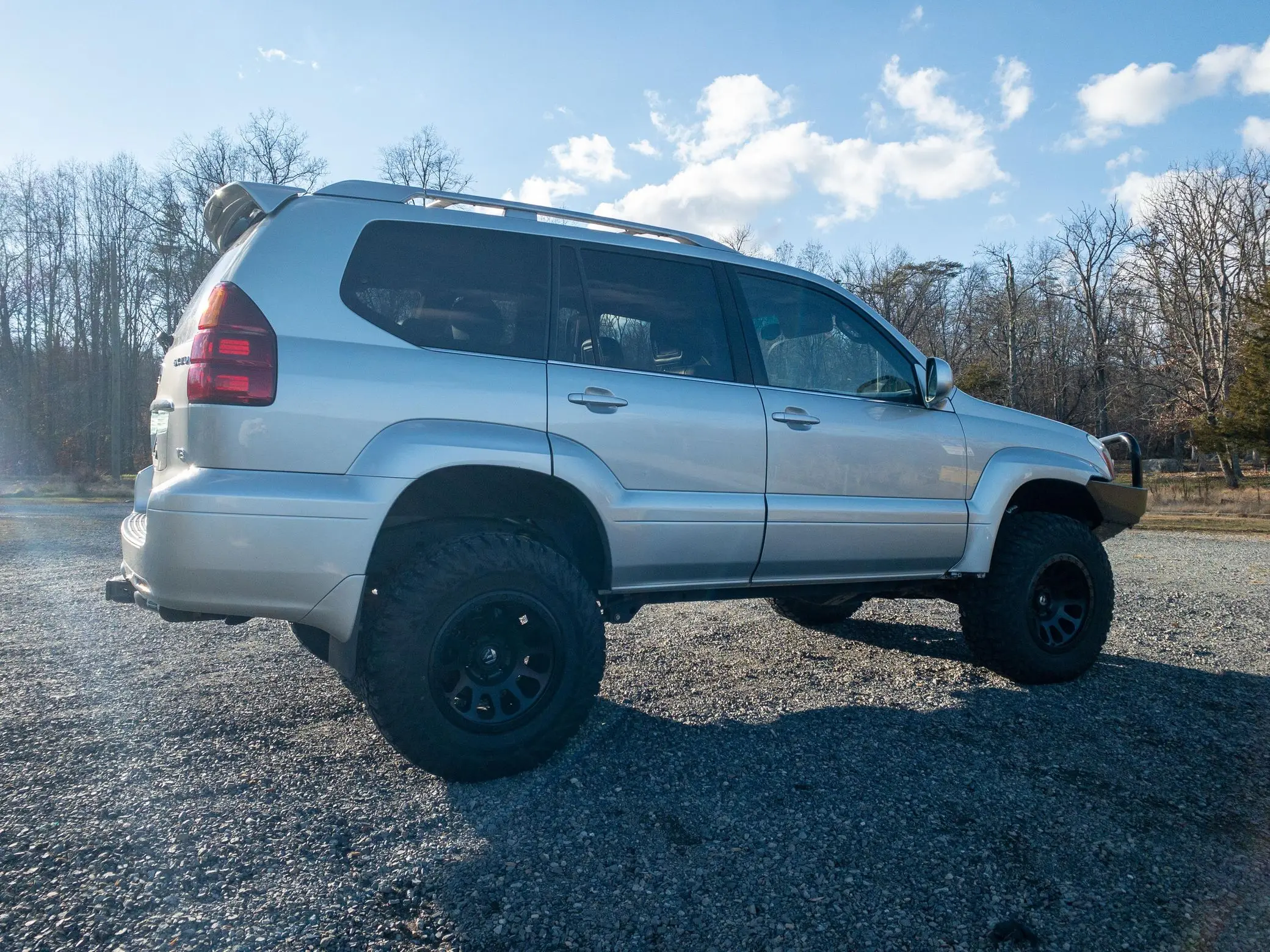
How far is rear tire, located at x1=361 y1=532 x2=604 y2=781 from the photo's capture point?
9.12 ft

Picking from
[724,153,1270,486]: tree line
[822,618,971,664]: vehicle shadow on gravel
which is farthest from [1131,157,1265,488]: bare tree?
[822,618,971,664]: vehicle shadow on gravel

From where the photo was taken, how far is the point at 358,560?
9.01ft

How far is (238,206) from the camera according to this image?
3.36m

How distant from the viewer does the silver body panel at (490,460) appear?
8.70 feet

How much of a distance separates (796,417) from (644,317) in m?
0.80

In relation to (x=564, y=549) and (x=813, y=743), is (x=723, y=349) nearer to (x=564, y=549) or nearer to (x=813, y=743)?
(x=564, y=549)

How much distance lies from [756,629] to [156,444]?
382 centimetres

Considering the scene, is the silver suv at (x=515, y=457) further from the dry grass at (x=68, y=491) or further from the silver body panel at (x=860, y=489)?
the dry grass at (x=68, y=491)

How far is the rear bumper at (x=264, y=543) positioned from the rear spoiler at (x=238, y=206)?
1065 mm

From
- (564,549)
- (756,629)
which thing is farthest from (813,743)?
(756,629)

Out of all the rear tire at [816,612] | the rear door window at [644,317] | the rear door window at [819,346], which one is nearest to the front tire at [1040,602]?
the rear door window at [819,346]

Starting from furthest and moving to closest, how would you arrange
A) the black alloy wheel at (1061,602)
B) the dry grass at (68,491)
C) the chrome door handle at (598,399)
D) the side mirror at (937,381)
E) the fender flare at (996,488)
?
1. the dry grass at (68,491)
2. the black alloy wheel at (1061,602)
3. the fender flare at (996,488)
4. the side mirror at (937,381)
5. the chrome door handle at (598,399)

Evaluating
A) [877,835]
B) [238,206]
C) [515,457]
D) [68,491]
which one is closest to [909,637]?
[877,835]

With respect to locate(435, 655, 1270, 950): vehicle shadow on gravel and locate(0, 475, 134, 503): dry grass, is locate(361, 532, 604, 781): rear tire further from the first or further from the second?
locate(0, 475, 134, 503): dry grass
